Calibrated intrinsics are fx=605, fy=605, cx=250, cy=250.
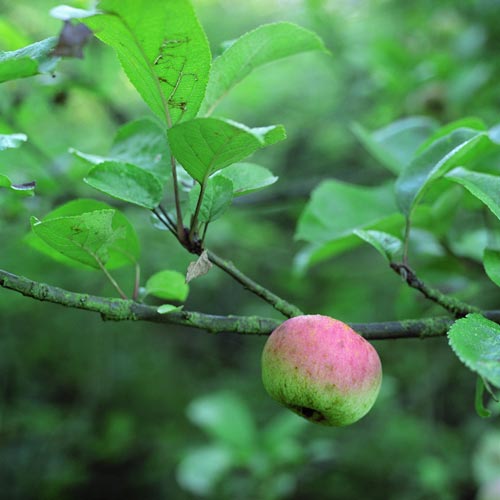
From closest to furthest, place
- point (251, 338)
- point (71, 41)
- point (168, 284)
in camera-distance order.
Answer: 1. point (71, 41)
2. point (168, 284)
3. point (251, 338)

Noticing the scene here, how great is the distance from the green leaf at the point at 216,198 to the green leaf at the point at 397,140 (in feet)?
2.08

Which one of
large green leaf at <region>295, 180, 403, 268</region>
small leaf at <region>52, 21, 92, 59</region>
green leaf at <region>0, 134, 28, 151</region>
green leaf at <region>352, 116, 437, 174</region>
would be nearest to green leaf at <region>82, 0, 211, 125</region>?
small leaf at <region>52, 21, 92, 59</region>

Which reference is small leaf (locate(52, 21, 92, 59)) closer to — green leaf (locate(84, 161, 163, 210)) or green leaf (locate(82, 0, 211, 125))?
green leaf (locate(82, 0, 211, 125))

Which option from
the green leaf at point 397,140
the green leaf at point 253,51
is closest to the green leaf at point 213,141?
the green leaf at point 253,51

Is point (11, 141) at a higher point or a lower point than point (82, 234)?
higher

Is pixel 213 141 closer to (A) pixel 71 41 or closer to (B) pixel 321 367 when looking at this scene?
(A) pixel 71 41

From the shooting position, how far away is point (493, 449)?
237 cm

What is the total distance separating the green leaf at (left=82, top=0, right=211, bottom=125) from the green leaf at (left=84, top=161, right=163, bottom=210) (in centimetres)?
10

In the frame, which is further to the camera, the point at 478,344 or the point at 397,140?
the point at 397,140

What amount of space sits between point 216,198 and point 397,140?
743 millimetres

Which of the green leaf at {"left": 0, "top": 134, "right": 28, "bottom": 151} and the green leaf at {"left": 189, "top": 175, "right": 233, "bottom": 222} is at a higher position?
the green leaf at {"left": 0, "top": 134, "right": 28, "bottom": 151}

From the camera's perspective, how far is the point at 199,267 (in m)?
0.71

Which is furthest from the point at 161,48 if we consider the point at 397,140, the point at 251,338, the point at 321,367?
the point at 251,338

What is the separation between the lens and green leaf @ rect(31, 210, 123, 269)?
2.37 feet
